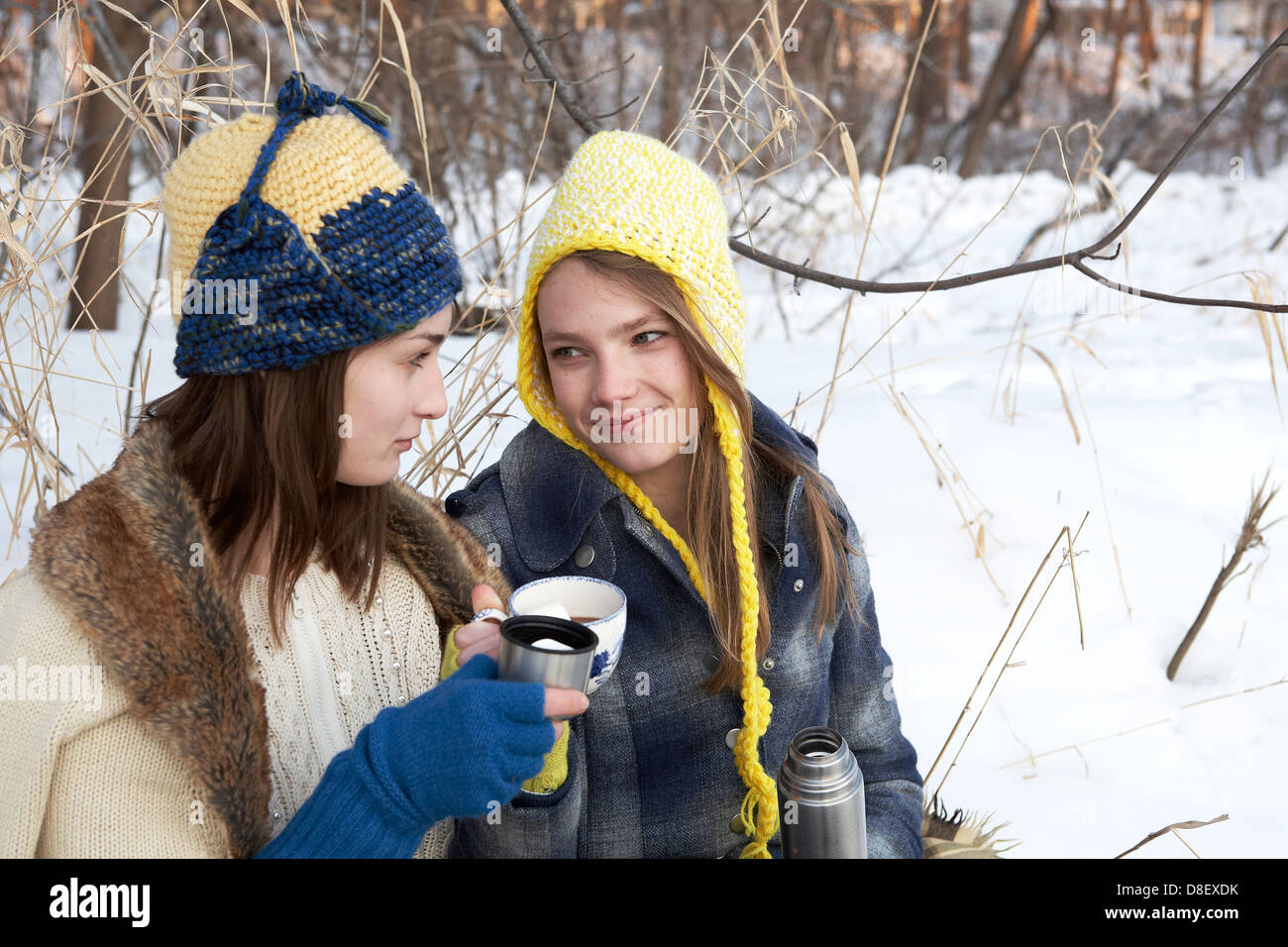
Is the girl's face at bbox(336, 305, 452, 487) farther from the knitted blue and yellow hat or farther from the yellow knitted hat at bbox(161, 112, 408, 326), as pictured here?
the yellow knitted hat at bbox(161, 112, 408, 326)

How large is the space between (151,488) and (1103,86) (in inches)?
487

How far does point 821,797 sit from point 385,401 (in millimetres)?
889

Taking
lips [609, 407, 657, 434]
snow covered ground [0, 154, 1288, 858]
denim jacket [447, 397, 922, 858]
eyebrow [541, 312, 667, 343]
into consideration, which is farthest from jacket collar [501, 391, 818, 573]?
snow covered ground [0, 154, 1288, 858]

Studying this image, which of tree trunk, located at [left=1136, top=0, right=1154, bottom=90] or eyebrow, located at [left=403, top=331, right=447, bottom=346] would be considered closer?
eyebrow, located at [left=403, top=331, right=447, bottom=346]

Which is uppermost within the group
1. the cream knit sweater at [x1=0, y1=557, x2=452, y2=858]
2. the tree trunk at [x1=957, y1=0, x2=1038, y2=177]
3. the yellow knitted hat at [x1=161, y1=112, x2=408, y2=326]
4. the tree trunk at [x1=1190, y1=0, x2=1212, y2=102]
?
the tree trunk at [x1=1190, y1=0, x2=1212, y2=102]

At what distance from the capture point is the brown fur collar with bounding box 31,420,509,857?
1.56 meters

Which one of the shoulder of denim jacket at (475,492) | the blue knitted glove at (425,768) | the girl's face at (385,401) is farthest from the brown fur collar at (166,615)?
the shoulder of denim jacket at (475,492)

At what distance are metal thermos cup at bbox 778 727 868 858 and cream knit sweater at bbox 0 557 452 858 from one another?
30.4 inches

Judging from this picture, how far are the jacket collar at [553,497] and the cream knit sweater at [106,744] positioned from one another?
0.45 metres

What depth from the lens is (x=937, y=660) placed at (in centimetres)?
319

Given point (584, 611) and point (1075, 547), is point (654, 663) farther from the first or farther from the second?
point (1075, 547)

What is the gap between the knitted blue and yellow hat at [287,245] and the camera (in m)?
1.62
